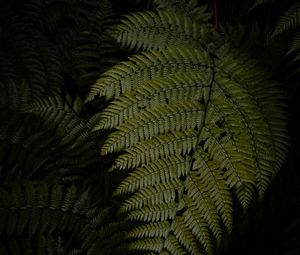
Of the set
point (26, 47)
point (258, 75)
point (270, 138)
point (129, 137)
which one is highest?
point (258, 75)

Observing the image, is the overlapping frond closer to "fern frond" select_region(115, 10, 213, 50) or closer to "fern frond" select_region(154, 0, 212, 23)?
"fern frond" select_region(115, 10, 213, 50)

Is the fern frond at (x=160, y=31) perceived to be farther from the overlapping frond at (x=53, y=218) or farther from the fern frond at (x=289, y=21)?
the overlapping frond at (x=53, y=218)

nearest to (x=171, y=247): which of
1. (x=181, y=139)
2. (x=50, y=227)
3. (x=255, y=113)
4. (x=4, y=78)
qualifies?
(x=181, y=139)

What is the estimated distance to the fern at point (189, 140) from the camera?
1695 mm

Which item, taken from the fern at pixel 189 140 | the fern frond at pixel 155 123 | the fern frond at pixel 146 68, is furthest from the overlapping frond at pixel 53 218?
the fern frond at pixel 146 68

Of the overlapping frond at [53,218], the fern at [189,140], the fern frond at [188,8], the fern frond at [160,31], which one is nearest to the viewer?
the fern at [189,140]

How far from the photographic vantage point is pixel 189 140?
1.77 metres

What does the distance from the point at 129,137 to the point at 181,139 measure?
25 cm

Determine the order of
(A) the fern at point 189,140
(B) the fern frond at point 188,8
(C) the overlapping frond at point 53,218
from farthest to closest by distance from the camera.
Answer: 1. (B) the fern frond at point 188,8
2. (C) the overlapping frond at point 53,218
3. (A) the fern at point 189,140

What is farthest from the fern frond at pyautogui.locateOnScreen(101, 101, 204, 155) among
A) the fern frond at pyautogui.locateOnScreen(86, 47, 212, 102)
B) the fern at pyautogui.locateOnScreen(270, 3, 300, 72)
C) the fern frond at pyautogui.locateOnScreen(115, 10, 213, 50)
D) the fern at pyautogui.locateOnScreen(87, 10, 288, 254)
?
the fern at pyautogui.locateOnScreen(270, 3, 300, 72)

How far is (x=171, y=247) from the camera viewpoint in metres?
1.68

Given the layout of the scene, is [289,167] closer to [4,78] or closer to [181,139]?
[181,139]

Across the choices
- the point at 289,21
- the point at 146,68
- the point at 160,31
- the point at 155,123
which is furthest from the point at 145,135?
the point at 289,21

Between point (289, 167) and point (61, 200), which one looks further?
point (289, 167)
